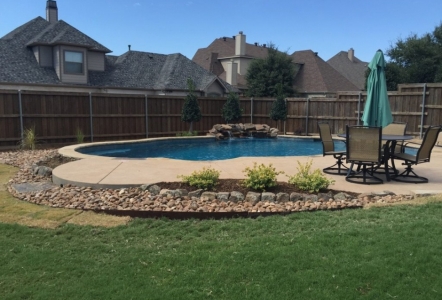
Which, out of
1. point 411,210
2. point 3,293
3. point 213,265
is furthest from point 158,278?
point 411,210

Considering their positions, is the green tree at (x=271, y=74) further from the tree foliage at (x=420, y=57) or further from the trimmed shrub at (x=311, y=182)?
the trimmed shrub at (x=311, y=182)

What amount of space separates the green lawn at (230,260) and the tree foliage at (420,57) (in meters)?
28.8

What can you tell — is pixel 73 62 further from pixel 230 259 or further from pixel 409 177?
pixel 230 259

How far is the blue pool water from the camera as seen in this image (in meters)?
13.2

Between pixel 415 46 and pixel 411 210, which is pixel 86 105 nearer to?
pixel 411 210

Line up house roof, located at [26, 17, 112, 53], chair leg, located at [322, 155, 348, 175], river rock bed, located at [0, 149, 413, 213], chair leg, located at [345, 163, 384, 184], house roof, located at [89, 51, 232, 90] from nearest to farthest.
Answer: river rock bed, located at [0, 149, 413, 213], chair leg, located at [345, 163, 384, 184], chair leg, located at [322, 155, 348, 175], house roof, located at [26, 17, 112, 53], house roof, located at [89, 51, 232, 90]

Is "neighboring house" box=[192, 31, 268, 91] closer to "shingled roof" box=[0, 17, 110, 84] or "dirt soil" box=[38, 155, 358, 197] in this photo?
"shingled roof" box=[0, 17, 110, 84]

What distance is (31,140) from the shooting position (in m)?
13.1

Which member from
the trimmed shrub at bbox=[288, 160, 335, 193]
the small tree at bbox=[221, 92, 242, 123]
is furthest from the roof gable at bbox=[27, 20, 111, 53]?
the trimmed shrub at bbox=[288, 160, 335, 193]

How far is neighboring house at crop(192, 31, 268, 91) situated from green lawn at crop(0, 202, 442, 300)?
28.5 metres

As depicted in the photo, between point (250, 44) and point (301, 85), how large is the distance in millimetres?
8141

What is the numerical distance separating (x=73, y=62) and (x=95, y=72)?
1.94 m

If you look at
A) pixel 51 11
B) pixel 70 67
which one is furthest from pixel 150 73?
pixel 51 11

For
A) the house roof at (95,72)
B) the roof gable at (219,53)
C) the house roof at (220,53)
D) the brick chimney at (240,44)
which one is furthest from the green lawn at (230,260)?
the roof gable at (219,53)
